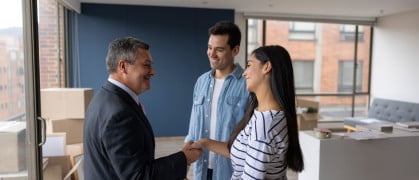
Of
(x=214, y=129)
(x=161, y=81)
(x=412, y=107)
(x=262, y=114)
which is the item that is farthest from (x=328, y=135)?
(x=412, y=107)

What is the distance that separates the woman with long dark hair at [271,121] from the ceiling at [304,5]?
12.8 feet

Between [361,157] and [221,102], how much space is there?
5.31 feet

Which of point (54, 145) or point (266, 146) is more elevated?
point (266, 146)

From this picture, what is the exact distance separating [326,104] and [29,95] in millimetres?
6158

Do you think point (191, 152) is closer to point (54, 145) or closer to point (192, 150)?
point (192, 150)

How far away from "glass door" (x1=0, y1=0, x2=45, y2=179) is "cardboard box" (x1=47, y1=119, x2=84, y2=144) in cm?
99

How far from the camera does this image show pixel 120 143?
991 millimetres

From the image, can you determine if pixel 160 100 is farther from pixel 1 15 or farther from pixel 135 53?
pixel 135 53

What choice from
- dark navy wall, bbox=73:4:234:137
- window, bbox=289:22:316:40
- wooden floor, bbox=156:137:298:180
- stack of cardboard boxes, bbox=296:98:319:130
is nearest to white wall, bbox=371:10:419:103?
window, bbox=289:22:316:40

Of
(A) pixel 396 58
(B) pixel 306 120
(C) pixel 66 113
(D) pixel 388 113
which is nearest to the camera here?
(C) pixel 66 113

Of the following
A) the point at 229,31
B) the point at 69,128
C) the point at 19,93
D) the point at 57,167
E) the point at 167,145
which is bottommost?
the point at 167,145

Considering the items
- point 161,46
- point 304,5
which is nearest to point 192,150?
point 161,46

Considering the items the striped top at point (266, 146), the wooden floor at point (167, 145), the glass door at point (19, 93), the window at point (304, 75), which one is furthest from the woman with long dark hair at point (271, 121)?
the window at point (304, 75)

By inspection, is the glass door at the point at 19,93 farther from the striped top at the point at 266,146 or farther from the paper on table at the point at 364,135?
the paper on table at the point at 364,135
